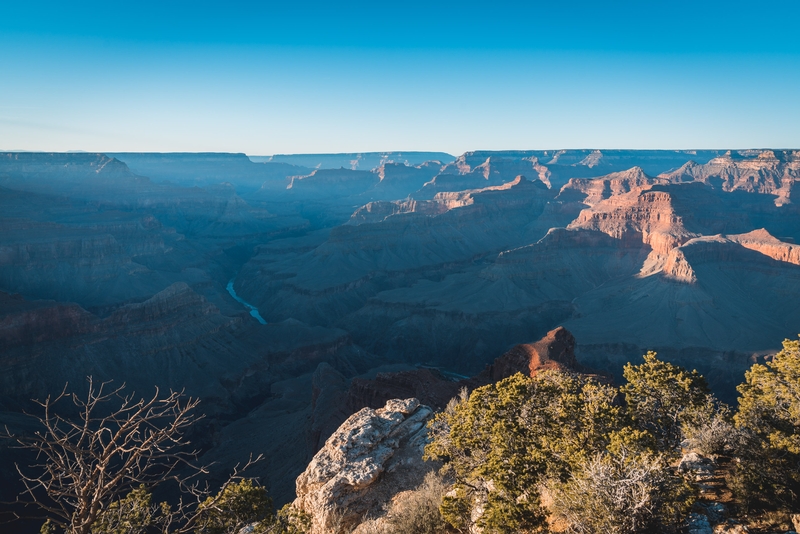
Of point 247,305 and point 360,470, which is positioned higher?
point 360,470

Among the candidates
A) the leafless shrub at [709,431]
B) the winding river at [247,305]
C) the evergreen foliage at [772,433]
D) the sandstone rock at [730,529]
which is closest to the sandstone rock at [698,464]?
the leafless shrub at [709,431]

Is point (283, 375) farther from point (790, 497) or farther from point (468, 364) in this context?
point (790, 497)

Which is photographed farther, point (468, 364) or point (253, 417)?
point (468, 364)

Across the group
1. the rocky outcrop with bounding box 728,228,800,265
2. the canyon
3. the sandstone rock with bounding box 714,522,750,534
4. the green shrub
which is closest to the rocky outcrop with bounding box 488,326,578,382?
the canyon

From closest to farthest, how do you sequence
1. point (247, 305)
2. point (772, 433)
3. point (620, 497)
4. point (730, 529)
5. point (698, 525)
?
point (620, 497), point (698, 525), point (730, 529), point (772, 433), point (247, 305)

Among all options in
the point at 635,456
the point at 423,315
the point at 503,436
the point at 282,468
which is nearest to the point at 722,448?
the point at 635,456

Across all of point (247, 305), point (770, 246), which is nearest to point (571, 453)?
point (770, 246)

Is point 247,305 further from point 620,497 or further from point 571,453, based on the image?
point 620,497
